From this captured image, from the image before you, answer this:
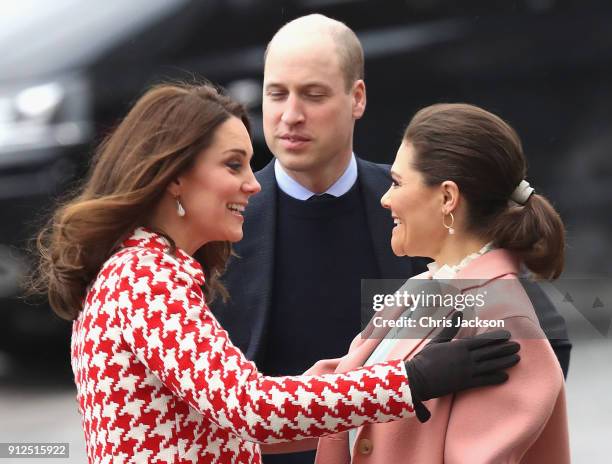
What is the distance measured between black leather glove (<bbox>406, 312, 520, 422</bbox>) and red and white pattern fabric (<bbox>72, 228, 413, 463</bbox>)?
0.10 ft

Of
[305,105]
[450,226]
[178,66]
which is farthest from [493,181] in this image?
[178,66]

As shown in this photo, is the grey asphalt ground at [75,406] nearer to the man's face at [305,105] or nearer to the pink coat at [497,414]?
the man's face at [305,105]

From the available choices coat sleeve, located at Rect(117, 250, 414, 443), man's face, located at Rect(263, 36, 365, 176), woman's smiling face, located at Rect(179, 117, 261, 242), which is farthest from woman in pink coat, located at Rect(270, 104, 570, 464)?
man's face, located at Rect(263, 36, 365, 176)

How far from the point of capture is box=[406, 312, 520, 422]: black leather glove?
7.32 ft

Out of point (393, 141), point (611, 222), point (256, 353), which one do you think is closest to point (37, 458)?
point (393, 141)

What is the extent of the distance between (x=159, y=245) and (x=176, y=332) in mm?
210

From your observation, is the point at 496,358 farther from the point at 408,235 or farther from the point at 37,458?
the point at 37,458

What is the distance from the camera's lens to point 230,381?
7.18 feet

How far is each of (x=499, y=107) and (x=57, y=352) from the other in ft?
8.11

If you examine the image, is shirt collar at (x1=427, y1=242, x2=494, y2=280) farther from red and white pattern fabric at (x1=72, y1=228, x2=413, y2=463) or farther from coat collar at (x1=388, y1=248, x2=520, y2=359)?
red and white pattern fabric at (x1=72, y1=228, x2=413, y2=463)

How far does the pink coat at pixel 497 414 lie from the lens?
227cm

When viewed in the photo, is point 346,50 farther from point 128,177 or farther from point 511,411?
point 511,411

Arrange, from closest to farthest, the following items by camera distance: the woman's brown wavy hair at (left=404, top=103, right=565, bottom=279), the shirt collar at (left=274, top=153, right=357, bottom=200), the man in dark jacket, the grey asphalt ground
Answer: the woman's brown wavy hair at (left=404, top=103, right=565, bottom=279) → the man in dark jacket → the shirt collar at (left=274, top=153, right=357, bottom=200) → the grey asphalt ground

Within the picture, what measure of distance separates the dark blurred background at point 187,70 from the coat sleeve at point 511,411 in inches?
148
